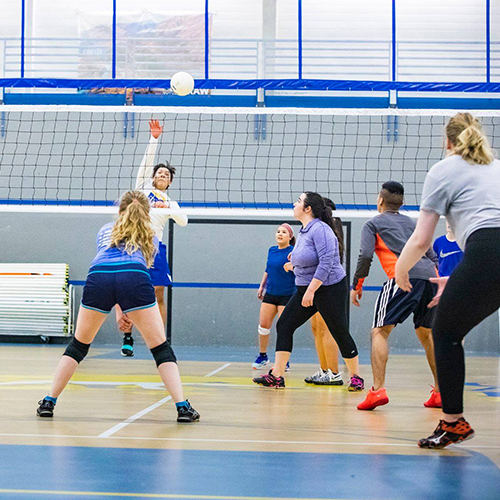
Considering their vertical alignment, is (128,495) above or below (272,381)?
above

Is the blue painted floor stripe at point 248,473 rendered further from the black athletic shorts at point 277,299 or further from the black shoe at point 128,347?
the black athletic shorts at point 277,299

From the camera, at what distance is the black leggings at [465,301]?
3.04 meters

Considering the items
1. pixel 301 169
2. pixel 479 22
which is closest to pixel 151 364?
pixel 301 169

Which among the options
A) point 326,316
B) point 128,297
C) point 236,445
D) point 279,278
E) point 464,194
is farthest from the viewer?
point 279,278

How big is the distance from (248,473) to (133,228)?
5.92 feet

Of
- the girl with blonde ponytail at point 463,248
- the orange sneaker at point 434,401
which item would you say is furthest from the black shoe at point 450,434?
the orange sneaker at point 434,401

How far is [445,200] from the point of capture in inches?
126

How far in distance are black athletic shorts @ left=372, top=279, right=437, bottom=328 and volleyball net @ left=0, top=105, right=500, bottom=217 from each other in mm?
7271

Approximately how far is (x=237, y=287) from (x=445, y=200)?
9.10m

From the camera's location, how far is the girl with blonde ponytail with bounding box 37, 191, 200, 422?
4.15m

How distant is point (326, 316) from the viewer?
571cm

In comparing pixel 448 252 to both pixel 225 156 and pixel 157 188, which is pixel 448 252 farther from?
pixel 225 156

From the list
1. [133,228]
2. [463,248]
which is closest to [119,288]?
[133,228]

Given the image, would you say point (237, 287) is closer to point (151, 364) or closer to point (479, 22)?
point (151, 364)
